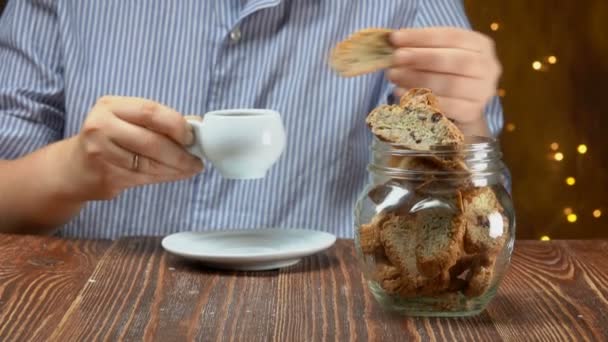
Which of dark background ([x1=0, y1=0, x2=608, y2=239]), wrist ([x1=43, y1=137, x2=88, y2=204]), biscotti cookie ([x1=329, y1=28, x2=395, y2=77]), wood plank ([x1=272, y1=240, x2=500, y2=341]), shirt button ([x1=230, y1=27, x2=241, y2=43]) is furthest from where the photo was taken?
dark background ([x1=0, y1=0, x2=608, y2=239])

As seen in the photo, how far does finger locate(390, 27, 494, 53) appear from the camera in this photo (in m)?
1.17

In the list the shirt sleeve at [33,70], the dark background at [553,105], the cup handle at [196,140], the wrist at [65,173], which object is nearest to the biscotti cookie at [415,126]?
the cup handle at [196,140]

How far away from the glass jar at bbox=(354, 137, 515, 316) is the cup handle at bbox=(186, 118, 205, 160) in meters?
0.25

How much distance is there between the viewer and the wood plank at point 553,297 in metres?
0.83

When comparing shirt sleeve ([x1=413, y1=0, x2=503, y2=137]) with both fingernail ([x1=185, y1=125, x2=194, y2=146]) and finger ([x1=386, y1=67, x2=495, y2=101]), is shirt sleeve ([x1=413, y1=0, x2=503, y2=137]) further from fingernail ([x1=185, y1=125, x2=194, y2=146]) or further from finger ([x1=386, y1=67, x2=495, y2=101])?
fingernail ([x1=185, y1=125, x2=194, y2=146])

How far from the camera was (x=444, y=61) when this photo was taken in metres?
1.21

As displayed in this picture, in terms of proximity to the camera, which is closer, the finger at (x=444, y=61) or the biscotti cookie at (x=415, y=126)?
the biscotti cookie at (x=415, y=126)

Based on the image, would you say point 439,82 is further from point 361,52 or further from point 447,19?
point 447,19

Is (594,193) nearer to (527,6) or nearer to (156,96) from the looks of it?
(527,6)

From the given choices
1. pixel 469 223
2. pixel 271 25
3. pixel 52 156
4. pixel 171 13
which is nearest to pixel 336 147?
pixel 271 25

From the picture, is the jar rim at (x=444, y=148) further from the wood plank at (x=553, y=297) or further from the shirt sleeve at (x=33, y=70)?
the shirt sleeve at (x=33, y=70)

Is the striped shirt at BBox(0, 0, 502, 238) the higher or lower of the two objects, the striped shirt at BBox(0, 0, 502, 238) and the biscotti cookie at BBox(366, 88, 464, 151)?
the lower

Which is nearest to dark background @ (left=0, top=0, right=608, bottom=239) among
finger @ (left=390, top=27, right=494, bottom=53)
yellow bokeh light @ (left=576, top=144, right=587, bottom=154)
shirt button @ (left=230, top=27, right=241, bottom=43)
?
yellow bokeh light @ (left=576, top=144, right=587, bottom=154)

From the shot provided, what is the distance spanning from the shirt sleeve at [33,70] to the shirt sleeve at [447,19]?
0.57 meters
